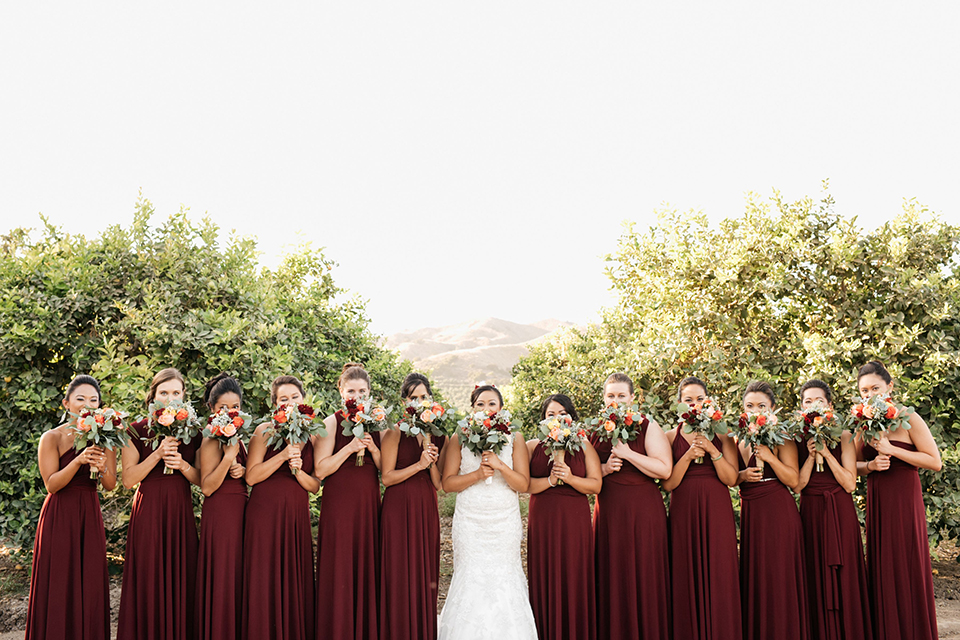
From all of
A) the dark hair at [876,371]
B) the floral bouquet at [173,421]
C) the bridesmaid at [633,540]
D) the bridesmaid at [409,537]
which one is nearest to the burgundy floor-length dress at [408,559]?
the bridesmaid at [409,537]

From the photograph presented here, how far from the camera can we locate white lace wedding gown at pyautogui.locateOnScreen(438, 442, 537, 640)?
232 inches

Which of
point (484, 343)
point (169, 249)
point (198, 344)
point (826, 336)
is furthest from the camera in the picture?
point (484, 343)

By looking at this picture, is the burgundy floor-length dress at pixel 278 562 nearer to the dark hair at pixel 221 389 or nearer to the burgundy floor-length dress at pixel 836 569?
the dark hair at pixel 221 389

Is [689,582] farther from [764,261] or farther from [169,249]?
[169,249]

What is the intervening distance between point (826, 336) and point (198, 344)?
305 inches

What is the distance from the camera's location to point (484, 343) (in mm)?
78812

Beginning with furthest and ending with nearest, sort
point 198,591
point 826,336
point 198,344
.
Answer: point 826,336
point 198,344
point 198,591

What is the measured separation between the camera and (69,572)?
5836mm

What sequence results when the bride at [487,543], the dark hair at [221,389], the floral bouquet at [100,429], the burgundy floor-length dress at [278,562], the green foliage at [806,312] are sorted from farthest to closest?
the green foliage at [806,312]
the dark hair at [221,389]
the bride at [487,543]
the burgundy floor-length dress at [278,562]
the floral bouquet at [100,429]

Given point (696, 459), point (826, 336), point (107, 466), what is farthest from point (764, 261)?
point (107, 466)

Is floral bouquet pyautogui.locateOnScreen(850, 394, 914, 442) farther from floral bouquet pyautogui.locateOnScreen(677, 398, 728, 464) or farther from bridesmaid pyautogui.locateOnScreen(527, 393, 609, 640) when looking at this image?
bridesmaid pyautogui.locateOnScreen(527, 393, 609, 640)

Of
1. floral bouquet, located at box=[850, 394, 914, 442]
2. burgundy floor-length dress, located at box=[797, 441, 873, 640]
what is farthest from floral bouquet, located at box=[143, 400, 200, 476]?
floral bouquet, located at box=[850, 394, 914, 442]

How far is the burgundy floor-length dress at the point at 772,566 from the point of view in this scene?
5.88 meters

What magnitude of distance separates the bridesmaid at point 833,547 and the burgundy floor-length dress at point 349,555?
144 inches
